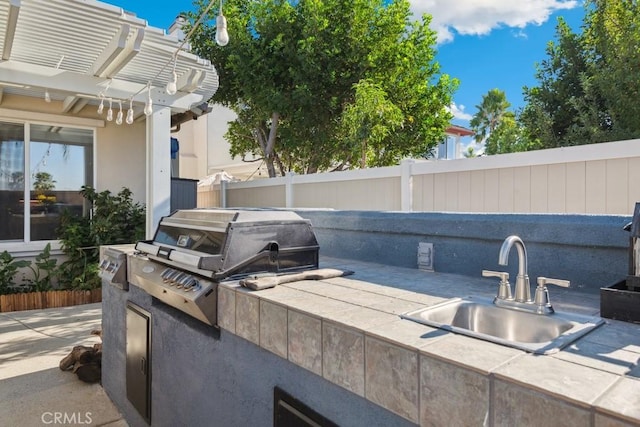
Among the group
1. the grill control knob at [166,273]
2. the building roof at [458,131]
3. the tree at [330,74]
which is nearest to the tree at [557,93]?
the tree at [330,74]

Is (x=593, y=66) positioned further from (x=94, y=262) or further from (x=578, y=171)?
(x=94, y=262)

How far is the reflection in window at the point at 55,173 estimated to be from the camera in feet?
19.2

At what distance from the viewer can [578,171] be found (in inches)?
121

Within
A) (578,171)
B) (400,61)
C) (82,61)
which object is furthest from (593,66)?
(82,61)

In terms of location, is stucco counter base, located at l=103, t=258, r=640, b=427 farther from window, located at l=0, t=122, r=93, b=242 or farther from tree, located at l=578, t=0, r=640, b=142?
tree, located at l=578, t=0, r=640, b=142

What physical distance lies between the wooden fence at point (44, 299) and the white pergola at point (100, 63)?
1344mm

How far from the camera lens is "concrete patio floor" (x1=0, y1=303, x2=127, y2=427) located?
2781 mm

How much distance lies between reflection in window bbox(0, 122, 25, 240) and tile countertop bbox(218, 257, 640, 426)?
5.47m

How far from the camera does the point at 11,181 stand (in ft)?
18.7

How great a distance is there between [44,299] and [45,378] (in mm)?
2394

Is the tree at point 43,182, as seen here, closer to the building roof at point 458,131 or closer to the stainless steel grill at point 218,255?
the stainless steel grill at point 218,255

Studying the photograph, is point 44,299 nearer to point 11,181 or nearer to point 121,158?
point 11,181

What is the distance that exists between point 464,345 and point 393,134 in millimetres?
7745

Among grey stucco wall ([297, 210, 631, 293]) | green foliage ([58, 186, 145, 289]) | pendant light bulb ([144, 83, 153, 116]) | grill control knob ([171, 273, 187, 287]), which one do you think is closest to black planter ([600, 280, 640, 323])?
grey stucco wall ([297, 210, 631, 293])
